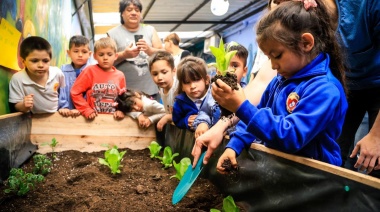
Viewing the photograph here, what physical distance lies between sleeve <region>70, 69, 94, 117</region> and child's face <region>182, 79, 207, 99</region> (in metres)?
0.96

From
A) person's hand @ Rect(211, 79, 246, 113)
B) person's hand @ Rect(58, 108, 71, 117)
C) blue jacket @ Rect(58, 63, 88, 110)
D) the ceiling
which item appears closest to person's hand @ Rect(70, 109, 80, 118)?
person's hand @ Rect(58, 108, 71, 117)

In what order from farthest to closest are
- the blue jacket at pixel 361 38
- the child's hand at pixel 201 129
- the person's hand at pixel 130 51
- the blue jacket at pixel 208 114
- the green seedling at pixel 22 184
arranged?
1. the person's hand at pixel 130 51
2. the blue jacket at pixel 208 114
3. the child's hand at pixel 201 129
4. the green seedling at pixel 22 184
5. the blue jacket at pixel 361 38

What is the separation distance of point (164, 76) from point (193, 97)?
Result: 0.36 meters

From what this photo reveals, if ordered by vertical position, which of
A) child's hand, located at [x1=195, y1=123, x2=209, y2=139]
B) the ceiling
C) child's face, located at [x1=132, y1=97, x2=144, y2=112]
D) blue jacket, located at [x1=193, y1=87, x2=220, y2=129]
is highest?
the ceiling

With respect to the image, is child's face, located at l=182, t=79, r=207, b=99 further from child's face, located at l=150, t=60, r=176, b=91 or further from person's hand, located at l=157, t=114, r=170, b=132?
person's hand, located at l=157, t=114, r=170, b=132

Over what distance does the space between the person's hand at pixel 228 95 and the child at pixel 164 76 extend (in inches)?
49.7

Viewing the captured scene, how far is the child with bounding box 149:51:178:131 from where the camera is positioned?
2119mm

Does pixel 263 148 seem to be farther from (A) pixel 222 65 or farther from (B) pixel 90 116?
(B) pixel 90 116

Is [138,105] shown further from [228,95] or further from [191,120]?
[228,95]

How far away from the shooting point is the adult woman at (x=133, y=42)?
2.56 m

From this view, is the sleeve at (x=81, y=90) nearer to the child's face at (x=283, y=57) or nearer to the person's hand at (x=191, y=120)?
the person's hand at (x=191, y=120)

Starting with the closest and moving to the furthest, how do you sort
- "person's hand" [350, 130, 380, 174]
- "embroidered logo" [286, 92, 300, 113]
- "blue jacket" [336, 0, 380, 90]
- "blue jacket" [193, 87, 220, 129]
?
"embroidered logo" [286, 92, 300, 113], "person's hand" [350, 130, 380, 174], "blue jacket" [336, 0, 380, 90], "blue jacket" [193, 87, 220, 129]

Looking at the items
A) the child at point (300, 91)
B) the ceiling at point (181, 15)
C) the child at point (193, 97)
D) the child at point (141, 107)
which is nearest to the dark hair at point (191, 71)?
the child at point (193, 97)

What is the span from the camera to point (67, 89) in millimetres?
2523
